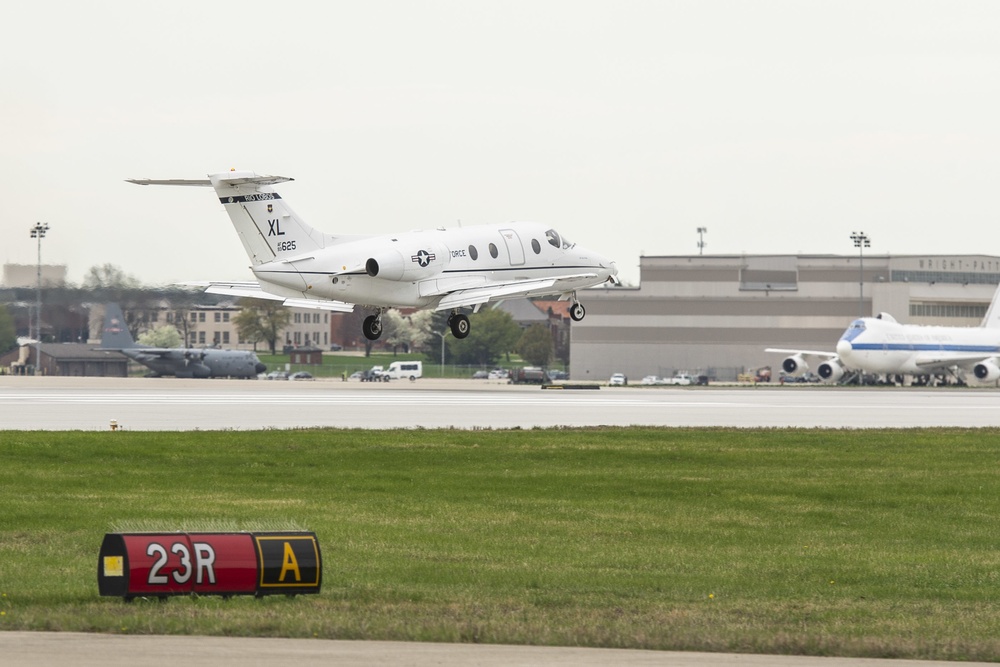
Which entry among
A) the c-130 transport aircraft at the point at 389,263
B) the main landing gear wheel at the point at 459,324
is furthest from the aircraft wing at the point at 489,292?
the main landing gear wheel at the point at 459,324

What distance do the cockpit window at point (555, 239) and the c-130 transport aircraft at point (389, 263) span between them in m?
0.04

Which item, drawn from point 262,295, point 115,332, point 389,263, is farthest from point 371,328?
point 115,332

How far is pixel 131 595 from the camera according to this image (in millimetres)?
12805

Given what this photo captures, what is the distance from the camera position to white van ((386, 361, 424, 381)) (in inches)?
4480

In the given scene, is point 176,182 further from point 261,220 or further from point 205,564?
point 205,564

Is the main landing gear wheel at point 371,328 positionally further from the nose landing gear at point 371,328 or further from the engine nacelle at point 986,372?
the engine nacelle at point 986,372

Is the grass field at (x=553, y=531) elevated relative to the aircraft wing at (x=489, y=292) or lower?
lower

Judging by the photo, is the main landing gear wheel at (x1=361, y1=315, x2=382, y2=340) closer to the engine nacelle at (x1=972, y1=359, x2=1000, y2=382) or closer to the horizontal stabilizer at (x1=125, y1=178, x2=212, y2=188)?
the horizontal stabilizer at (x1=125, y1=178, x2=212, y2=188)

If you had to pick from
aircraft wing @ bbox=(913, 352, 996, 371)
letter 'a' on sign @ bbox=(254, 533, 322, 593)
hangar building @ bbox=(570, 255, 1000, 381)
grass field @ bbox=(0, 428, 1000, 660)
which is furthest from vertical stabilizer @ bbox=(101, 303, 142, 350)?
letter 'a' on sign @ bbox=(254, 533, 322, 593)

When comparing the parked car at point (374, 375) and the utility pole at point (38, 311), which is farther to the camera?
the parked car at point (374, 375)

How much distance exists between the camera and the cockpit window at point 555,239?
56.3 meters

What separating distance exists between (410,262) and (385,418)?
13.6m

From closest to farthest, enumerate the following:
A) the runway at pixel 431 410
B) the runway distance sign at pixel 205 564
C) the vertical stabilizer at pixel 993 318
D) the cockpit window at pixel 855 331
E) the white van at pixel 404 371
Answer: the runway distance sign at pixel 205 564 → the runway at pixel 431 410 → the cockpit window at pixel 855 331 → the vertical stabilizer at pixel 993 318 → the white van at pixel 404 371

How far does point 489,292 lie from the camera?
52.9m
